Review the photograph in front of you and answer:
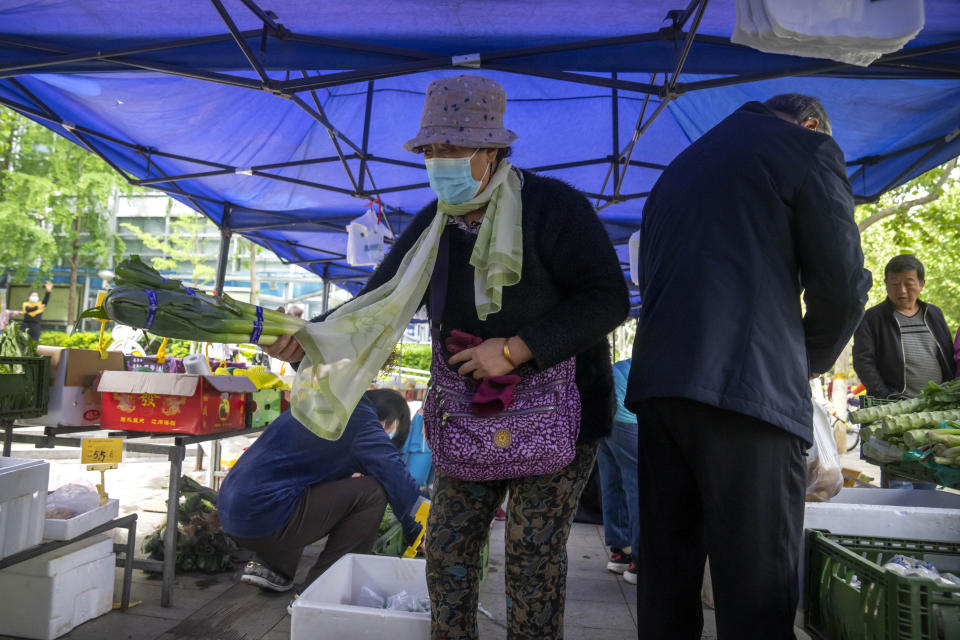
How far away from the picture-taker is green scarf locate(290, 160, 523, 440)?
5.28 feet

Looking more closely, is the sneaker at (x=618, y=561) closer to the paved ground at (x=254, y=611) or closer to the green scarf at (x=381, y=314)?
the paved ground at (x=254, y=611)

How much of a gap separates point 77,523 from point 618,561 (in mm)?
3009

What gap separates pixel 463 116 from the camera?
1.68m

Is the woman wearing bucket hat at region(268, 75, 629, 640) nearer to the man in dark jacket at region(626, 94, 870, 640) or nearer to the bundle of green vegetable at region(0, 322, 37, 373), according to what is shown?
the man in dark jacket at region(626, 94, 870, 640)

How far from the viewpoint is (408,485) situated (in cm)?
327

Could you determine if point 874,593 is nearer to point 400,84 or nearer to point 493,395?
point 493,395

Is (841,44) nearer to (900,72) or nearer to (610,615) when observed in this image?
(900,72)

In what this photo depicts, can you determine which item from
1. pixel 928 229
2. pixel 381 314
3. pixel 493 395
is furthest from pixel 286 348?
pixel 928 229

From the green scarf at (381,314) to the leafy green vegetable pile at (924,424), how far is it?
5.72ft

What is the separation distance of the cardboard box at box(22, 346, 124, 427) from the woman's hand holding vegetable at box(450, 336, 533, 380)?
8.74 feet

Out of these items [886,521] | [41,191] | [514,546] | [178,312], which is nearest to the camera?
[178,312]

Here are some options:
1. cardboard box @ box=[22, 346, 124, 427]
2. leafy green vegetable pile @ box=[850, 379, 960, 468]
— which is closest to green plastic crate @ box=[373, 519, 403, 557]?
cardboard box @ box=[22, 346, 124, 427]

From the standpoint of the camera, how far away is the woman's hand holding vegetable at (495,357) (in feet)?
5.17

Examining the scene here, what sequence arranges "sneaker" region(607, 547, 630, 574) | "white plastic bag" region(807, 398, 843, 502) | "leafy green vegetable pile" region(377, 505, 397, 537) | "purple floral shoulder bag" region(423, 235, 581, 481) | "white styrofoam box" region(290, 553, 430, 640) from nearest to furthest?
"purple floral shoulder bag" region(423, 235, 581, 481)
"white styrofoam box" region(290, 553, 430, 640)
"white plastic bag" region(807, 398, 843, 502)
"leafy green vegetable pile" region(377, 505, 397, 537)
"sneaker" region(607, 547, 630, 574)
